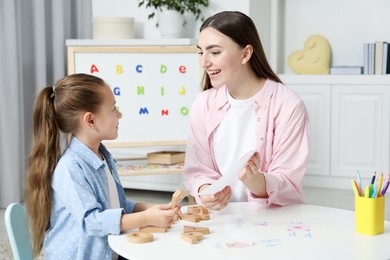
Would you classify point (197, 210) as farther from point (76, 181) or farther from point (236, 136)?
point (236, 136)

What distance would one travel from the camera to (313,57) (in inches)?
189

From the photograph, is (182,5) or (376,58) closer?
(182,5)

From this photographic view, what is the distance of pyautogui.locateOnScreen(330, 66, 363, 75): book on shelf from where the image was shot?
15.1ft

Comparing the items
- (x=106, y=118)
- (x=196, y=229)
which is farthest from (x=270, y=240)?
(x=106, y=118)

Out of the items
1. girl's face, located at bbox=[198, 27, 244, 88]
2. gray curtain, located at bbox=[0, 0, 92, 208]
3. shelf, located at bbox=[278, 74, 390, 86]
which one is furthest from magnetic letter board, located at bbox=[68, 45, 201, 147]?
girl's face, located at bbox=[198, 27, 244, 88]

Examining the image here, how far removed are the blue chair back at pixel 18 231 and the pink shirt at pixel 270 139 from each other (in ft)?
→ 1.91

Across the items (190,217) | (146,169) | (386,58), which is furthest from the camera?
(386,58)

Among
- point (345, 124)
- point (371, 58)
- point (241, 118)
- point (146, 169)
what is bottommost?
point (146, 169)

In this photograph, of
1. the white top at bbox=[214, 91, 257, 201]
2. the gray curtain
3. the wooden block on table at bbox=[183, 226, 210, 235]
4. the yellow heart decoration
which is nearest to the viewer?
the wooden block on table at bbox=[183, 226, 210, 235]

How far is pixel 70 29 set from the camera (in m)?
4.70

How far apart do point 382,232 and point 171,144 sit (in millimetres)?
2533

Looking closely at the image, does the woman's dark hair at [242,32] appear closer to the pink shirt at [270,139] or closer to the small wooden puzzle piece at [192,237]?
the pink shirt at [270,139]

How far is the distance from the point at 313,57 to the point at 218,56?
9.51 ft

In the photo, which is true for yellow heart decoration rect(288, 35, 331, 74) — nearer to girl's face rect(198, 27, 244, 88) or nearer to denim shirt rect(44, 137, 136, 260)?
girl's face rect(198, 27, 244, 88)
